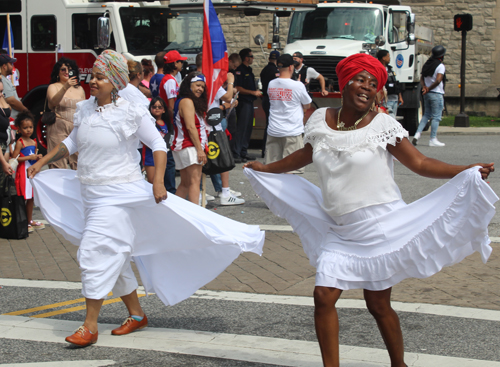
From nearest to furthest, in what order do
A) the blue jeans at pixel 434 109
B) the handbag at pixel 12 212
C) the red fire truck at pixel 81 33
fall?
the handbag at pixel 12 212
the red fire truck at pixel 81 33
the blue jeans at pixel 434 109

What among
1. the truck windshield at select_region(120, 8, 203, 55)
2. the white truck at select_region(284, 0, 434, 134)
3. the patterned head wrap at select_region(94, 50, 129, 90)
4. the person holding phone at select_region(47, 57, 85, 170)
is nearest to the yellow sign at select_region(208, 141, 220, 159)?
the person holding phone at select_region(47, 57, 85, 170)

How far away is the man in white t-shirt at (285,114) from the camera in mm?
9281

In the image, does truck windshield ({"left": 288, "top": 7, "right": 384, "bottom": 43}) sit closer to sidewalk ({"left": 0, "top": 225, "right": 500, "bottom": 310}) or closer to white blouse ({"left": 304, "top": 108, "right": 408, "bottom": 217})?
sidewalk ({"left": 0, "top": 225, "right": 500, "bottom": 310})

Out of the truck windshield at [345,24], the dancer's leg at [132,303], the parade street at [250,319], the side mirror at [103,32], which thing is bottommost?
the parade street at [250,319]

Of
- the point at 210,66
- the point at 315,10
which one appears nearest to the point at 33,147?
the point at 210,66

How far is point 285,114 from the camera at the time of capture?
9336 mm

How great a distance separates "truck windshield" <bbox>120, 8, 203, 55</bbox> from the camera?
14281 mm

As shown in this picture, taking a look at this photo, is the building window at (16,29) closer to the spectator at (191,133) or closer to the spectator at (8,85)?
the spectator at (8,85)

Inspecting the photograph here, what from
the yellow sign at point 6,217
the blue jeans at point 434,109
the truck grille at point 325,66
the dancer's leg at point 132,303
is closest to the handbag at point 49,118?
the yellow sign at point 6,217

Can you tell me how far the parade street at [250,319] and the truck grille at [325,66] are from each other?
826 cm

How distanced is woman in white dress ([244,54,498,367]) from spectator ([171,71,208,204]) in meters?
4.15

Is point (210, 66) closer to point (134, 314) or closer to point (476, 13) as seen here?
point (134, 314)

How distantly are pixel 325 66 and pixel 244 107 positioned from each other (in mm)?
2605

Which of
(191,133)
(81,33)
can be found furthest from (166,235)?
(81,33)
